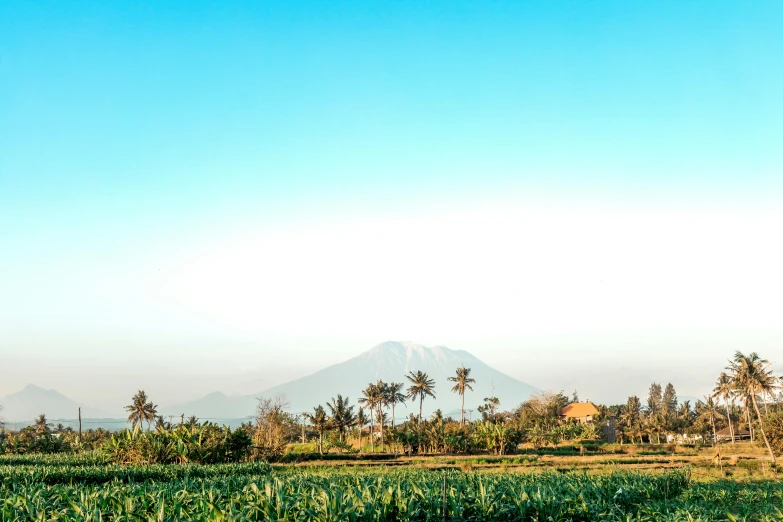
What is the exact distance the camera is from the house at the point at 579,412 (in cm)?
8952

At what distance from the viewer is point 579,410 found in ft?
304

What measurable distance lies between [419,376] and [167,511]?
74.3 metres

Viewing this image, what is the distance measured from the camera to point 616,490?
16625 millimetres

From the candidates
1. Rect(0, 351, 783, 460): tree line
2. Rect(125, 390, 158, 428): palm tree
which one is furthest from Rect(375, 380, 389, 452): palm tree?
Rect(125, 390, 158, 428): palm tree

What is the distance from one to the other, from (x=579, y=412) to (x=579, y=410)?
0.80 metres

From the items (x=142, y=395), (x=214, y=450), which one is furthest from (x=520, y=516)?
(x=142, y=395)

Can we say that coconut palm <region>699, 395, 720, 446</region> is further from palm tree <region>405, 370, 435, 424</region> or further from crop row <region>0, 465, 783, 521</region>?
crop row <region>0, 465, 783, 521</region>

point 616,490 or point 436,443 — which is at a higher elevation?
point 616,490

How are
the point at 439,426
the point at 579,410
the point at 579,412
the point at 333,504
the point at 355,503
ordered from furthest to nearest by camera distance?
the point at 579,410, the point at 579,412, the point at 439,426, the point at 355,503, the point at 333,504

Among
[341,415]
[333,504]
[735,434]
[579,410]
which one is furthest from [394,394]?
[333,504]

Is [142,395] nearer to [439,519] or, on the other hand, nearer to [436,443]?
[436,443]

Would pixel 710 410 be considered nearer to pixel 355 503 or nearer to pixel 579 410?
pixel 579 410

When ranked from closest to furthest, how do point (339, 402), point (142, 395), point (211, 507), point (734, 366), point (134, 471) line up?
point (211, 507) → point (134, 471) → point (734, 366) → point (339, 402) → point (142, 395)

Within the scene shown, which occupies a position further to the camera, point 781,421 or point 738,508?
point 781,421
